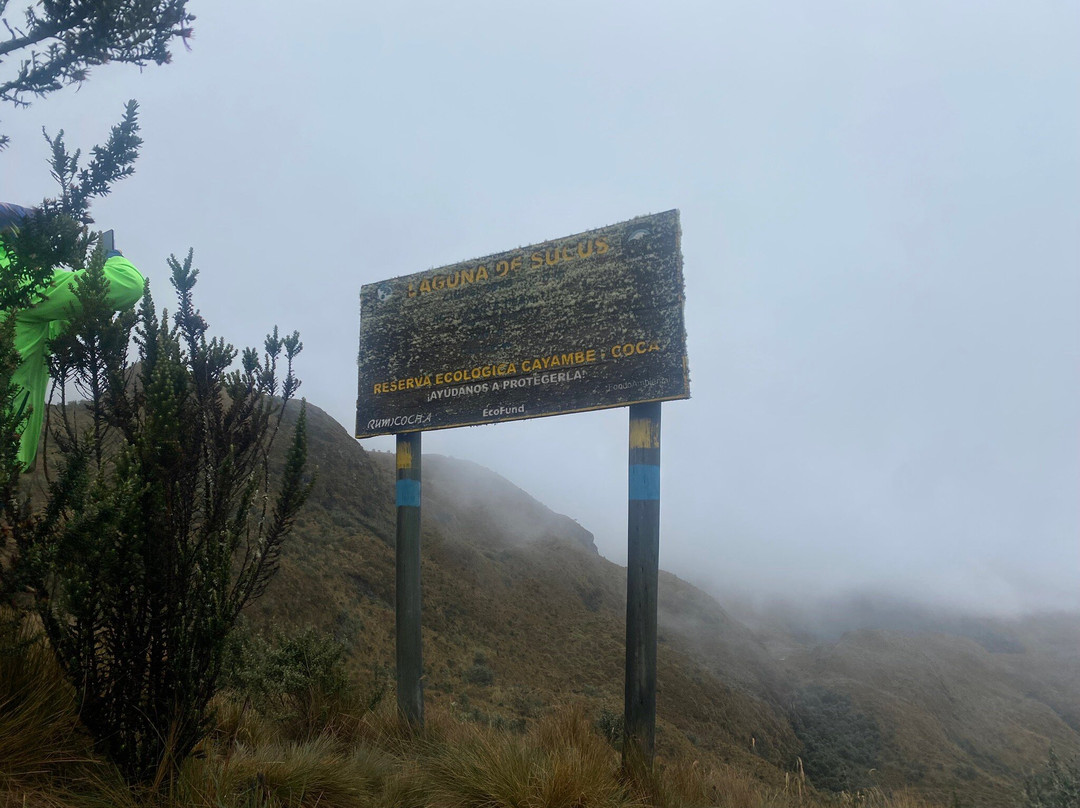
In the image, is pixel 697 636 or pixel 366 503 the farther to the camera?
pixel 697 636

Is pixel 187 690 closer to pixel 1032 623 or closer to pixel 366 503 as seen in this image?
pixel 366 503

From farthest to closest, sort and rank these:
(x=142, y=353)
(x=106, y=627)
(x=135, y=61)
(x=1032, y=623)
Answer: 1. (x=1032, y=623)
2. (x=135, y=61)
3. (x=142, y=353)
4. (x=106, y=627)

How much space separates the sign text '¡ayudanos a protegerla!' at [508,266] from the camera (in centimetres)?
666

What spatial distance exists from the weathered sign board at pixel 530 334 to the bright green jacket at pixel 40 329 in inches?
133

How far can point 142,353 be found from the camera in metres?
3.84

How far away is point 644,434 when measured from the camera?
19.3 ft

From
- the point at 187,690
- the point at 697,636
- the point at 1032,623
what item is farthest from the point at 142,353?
the point at 1032,623

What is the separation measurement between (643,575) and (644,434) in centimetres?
115

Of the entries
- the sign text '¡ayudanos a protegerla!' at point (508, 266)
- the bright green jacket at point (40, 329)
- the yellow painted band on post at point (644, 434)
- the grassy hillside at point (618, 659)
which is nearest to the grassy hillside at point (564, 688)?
the grassy hillside at point (618, 659)

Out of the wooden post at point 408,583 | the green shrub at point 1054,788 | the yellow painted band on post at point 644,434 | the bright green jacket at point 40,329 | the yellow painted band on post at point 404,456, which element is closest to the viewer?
the bright green jacket at point 40,329

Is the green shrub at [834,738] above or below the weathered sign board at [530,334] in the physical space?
below

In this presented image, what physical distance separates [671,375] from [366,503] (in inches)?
1547

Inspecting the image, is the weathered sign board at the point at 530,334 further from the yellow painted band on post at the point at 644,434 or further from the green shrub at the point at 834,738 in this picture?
the green shrub at the point at 834,738

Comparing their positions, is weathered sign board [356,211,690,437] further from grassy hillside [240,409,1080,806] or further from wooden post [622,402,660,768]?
grassy hillside [240,409,1080,806]
